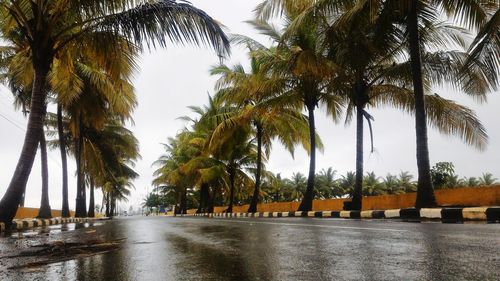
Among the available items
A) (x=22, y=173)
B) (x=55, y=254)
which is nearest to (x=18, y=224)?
(x=22, y=173)

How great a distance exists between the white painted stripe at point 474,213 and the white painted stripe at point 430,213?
48 cm

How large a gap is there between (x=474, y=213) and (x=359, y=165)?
543 centimetres

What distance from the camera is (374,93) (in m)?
14.4

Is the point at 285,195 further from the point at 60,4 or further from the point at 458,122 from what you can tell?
the point at 60,4

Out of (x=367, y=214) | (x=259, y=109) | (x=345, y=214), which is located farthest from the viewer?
(x=259, y=109)

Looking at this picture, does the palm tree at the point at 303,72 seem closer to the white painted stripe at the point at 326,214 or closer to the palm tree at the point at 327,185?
the white painted stripe at the point at 326,214

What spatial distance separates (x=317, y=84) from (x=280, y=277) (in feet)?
45.9

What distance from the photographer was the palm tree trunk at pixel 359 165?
1284 cm

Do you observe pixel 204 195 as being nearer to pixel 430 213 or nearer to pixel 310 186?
pixel 310 186

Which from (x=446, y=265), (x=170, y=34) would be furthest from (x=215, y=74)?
(x=446, y=265)

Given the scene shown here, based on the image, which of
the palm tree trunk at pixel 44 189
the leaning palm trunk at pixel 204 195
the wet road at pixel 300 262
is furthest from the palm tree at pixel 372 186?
the wet road at pixel 300 262

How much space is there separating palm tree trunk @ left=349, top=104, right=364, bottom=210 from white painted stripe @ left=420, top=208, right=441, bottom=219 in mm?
3838

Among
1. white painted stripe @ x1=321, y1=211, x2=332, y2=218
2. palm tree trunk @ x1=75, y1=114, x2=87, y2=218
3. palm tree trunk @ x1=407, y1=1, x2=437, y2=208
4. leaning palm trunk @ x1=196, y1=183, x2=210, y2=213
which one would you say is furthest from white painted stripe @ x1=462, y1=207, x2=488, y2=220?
leaning palm trunk @ x1=196, y1=183, x2=210, y2=213

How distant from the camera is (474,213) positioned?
7855 mm
